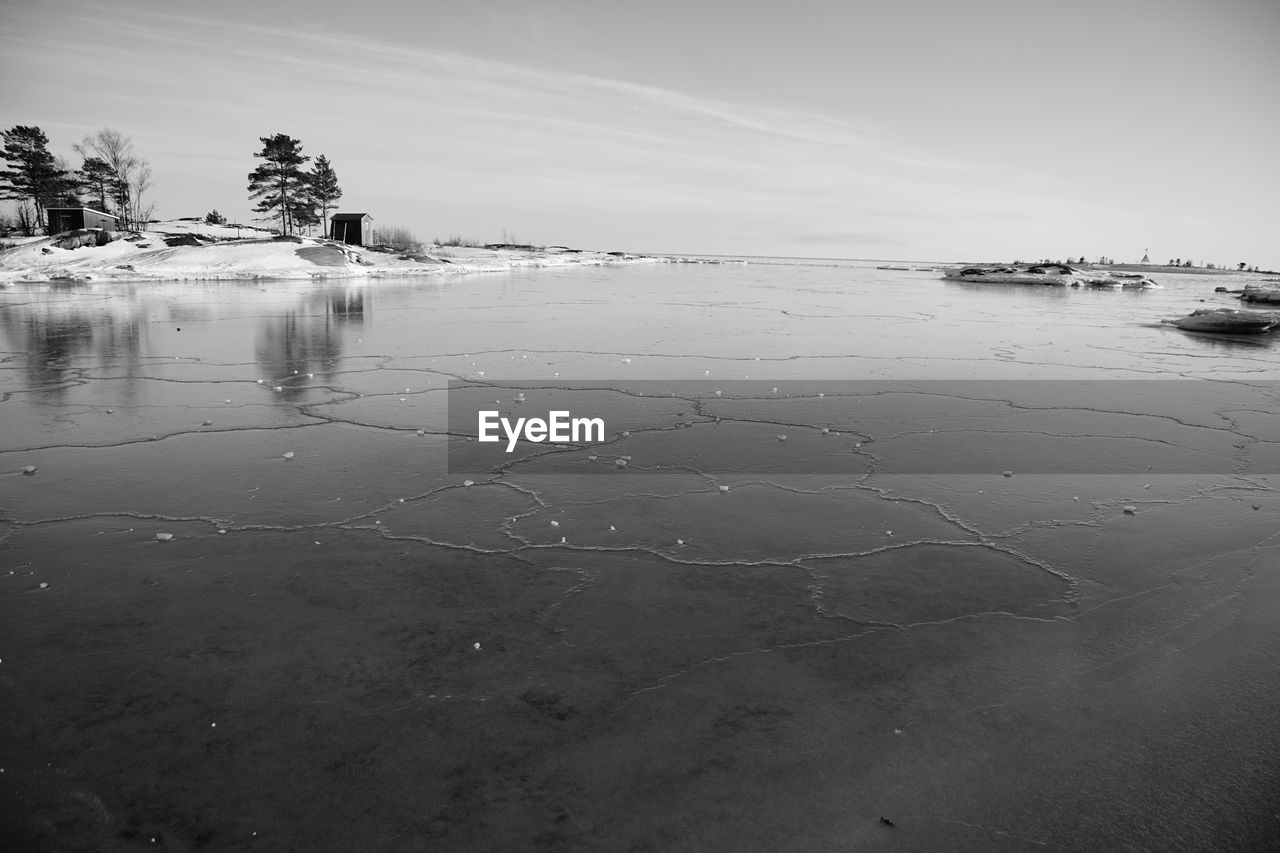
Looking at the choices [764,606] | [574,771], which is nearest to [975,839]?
[574,771]

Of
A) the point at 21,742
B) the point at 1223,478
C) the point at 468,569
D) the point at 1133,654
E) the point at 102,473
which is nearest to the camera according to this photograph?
the point at 21,742

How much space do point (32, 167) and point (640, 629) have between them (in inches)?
2877

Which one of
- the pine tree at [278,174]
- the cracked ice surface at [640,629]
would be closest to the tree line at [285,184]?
the pine tree at [278,174]

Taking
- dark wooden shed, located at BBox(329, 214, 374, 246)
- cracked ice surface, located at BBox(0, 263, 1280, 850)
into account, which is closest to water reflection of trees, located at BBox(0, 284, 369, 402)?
cracked ice surface, located at BBox(0, 263, 1280, 850)

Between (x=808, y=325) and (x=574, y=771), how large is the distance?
16431 mm

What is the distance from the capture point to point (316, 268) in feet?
127

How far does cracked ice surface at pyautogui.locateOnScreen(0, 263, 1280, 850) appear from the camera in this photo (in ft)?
7.91

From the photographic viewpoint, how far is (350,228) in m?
56.6

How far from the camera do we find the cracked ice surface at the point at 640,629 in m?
2.41

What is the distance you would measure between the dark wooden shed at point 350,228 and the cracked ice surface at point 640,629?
52766mm

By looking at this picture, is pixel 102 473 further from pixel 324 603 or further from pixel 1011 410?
pixel 1011 410

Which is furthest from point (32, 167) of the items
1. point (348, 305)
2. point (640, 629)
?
point (640, 629)

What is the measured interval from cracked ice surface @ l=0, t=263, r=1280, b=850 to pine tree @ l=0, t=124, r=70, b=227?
2510 inches

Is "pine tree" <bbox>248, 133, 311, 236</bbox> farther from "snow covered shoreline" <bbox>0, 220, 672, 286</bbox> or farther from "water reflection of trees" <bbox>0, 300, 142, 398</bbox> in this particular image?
"water reflection of trees" <bbox>0, 300, 142, 398</bbox>
